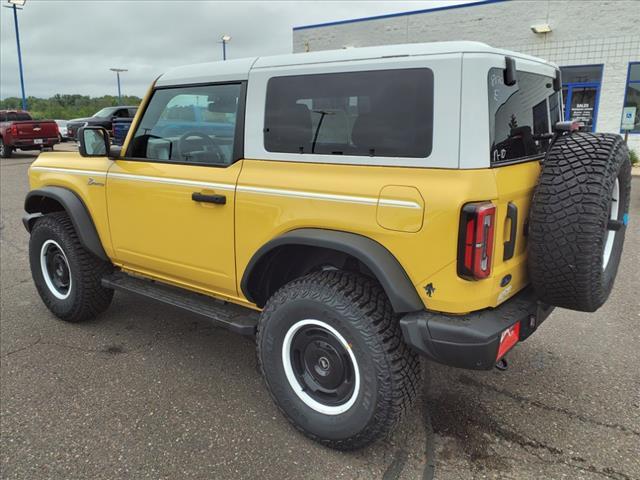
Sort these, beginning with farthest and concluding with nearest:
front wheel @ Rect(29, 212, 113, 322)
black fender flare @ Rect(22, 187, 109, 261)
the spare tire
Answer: front wheel @ Rect(29, 212, 113, 322) < black fender flare @ Rect(22, 187, 109, 261) < the spare tire

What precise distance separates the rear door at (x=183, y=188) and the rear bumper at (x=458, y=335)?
1.18 m

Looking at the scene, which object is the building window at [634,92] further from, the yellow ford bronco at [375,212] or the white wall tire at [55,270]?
the white wall tire at [55,270]

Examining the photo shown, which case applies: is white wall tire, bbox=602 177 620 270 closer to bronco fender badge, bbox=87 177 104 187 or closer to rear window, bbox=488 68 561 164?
rear window, bbox=488 68 561 164

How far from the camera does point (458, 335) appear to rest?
2.18 metres

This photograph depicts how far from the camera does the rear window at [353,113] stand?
7.47ft

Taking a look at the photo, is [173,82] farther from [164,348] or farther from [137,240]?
[164,348]

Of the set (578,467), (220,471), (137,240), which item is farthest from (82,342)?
(578,467)

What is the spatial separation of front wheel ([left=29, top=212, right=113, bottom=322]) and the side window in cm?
94

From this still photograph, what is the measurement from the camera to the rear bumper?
7.14 ft

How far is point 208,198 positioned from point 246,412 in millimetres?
1246

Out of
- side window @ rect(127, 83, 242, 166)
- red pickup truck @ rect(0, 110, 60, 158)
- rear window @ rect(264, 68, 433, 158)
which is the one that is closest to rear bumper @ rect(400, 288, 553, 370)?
rear window @ rect(264, 68, 433, 158)

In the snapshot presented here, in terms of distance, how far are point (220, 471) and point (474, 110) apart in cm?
203

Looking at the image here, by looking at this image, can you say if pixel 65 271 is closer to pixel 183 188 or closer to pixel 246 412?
pixel 183 188

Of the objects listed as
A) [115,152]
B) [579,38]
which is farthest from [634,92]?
[115,152]
